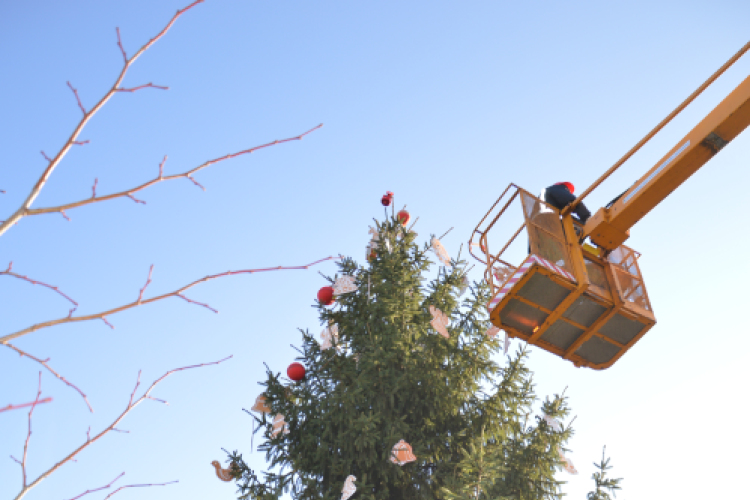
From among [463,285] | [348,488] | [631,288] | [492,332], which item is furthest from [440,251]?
[348,488]

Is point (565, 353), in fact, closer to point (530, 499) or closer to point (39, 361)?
point (530, 499)

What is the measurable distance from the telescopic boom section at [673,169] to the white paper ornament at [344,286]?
12.0 feet

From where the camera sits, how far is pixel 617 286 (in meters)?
8.03

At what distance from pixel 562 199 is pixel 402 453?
4.64 meters

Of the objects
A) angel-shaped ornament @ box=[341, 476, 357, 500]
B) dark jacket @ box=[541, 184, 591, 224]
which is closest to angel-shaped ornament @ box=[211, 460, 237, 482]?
angel-shaped ornament @ box=[341, 476, 357, 500]

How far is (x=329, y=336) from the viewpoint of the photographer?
8.98 metres

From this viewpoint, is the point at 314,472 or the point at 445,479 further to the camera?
the point at 314,472

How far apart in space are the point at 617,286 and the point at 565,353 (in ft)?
4.05

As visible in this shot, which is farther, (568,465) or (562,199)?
(562,199)

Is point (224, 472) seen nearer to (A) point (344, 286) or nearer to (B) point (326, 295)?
(B) point (326, 295)

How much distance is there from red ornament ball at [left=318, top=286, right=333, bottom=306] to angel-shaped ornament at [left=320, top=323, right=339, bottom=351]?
382mm

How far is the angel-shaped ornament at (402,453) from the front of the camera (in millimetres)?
7031

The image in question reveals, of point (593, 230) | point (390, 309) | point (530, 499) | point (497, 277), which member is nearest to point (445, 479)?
point (530, 499)

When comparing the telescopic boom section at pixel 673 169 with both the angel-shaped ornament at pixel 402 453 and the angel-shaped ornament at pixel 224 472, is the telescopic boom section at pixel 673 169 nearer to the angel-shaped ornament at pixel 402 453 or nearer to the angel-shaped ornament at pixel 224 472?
the angel-shaped ornament at pixel 402 453
